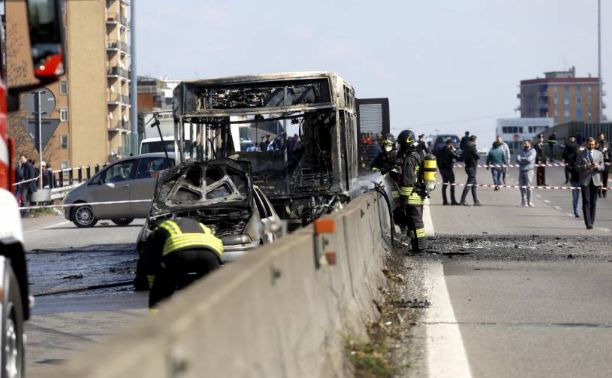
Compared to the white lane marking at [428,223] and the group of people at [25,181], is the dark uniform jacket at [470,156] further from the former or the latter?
the group of people at [25,181]

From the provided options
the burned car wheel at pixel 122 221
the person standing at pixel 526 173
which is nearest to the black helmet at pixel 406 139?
the burned car wheel at pixel 122 221

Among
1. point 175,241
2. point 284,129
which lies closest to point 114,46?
point 284,129

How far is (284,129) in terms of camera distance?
1955 cm

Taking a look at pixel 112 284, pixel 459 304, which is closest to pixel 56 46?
pixel 459 304

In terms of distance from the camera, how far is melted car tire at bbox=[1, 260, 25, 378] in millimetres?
7223

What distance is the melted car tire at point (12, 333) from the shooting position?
7223mm

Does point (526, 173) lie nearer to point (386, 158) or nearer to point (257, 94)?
point (386, 158)

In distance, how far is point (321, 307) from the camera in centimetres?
781

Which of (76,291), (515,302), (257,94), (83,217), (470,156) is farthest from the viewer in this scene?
(470,156)

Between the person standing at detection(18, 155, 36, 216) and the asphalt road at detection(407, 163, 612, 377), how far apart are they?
1447cm

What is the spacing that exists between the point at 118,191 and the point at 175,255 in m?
20.8

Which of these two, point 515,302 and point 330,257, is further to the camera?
point 515,302

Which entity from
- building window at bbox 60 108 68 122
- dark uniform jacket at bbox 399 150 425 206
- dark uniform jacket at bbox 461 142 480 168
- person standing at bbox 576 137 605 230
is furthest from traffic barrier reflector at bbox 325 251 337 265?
building window at bbox 60 108 68 122

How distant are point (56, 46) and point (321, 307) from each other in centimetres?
230
